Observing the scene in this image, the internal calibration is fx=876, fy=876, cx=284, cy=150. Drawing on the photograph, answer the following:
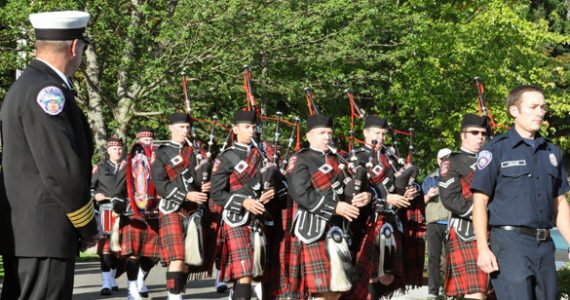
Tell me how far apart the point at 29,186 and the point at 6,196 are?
0.16m

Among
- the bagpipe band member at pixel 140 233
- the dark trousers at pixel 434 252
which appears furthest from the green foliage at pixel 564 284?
the bagpipe band member at pixel 140 233

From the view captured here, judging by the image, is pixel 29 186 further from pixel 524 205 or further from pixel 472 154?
pixel 472 154

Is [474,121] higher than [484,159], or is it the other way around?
[474,121]

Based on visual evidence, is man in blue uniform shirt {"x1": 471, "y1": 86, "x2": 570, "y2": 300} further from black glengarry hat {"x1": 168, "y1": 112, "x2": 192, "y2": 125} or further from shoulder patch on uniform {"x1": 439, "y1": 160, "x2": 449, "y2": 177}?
black glengarry hat {"x1": 168, "y1": 112, "x2": 192, "y2": 125}

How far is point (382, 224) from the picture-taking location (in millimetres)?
8781

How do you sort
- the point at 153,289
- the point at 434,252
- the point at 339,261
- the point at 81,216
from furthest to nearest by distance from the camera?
the point at 153,289 < the point at 434,252 < the point at 339,261 < the point at 81,216

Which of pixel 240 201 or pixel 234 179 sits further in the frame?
pixel 234 179

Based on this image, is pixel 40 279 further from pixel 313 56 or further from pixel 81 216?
pixel 313 56

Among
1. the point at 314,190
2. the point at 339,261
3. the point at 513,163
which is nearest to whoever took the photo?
the point at 513,163

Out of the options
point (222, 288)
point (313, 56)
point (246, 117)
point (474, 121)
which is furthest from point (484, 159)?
point (313, 56)

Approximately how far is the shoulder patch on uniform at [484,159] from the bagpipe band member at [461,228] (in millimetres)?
2171

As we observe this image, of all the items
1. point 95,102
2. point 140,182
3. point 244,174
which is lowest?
point 244,174

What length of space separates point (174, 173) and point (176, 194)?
0.30 metres

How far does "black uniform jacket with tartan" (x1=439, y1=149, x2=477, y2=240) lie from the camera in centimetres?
761
